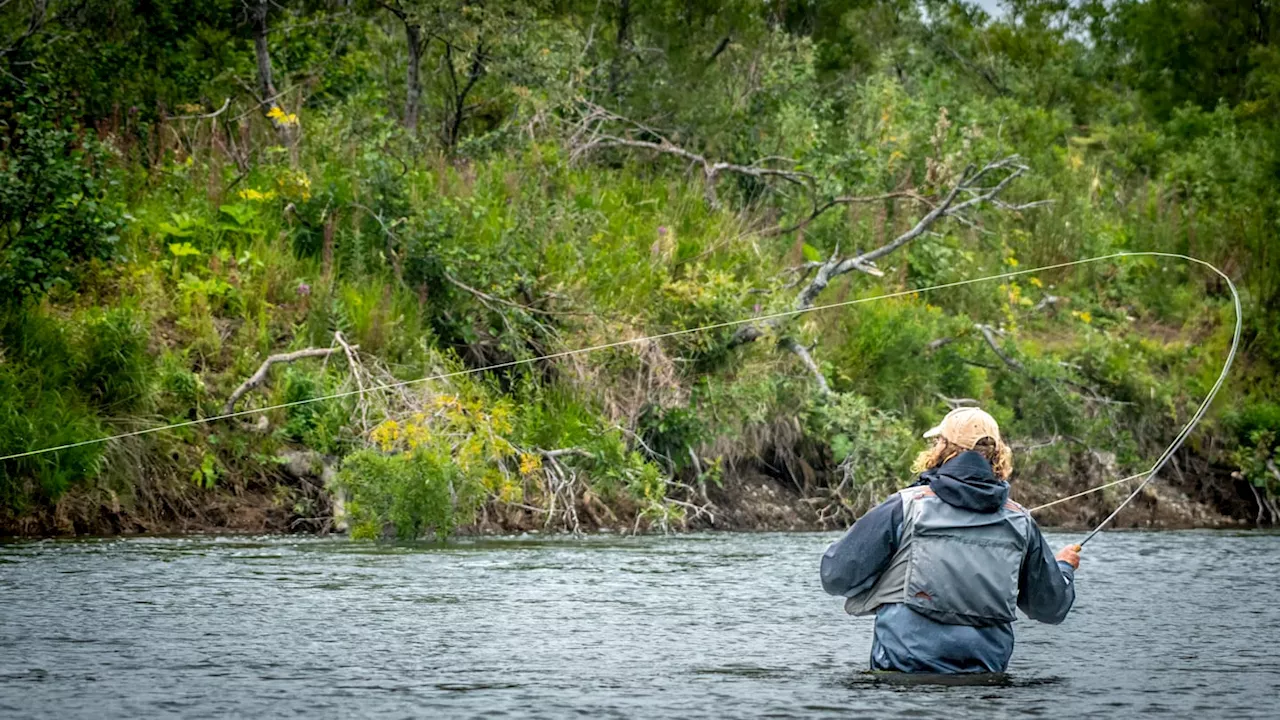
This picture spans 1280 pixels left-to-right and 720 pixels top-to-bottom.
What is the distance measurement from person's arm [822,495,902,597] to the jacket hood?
0.17 m

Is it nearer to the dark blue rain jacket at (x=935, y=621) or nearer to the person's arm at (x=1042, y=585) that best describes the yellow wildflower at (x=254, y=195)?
the dark blue rain jacket at (x=935, y=621)

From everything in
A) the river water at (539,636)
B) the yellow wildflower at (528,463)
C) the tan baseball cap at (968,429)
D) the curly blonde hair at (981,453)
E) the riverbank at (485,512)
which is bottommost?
the river water at (539,636)

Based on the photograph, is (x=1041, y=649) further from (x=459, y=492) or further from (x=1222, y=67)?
(x=1222, y=67)

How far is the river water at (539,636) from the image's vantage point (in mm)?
5613

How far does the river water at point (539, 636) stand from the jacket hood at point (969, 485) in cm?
65

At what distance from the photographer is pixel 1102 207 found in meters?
19.8

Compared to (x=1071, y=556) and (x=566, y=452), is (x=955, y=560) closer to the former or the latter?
(x=1071, y=556)

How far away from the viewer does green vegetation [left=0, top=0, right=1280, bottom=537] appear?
11328mm

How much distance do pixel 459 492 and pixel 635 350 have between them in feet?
7.44

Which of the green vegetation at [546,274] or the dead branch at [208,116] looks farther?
the dead branch at [208,116]

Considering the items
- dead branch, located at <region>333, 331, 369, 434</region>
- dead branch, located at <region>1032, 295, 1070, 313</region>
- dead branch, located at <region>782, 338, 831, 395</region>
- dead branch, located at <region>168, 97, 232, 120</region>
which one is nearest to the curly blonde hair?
dead branch, located at <region>333, 331, 369, 434</region>

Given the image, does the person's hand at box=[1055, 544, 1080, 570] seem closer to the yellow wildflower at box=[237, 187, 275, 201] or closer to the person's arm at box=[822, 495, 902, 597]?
the person's arm at box=[822, 495, 902, 597]

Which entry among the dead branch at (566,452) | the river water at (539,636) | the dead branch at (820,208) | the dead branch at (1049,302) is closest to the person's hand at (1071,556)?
the river water at (539,636)

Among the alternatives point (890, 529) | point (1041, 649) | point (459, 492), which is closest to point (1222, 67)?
point (459, 492)
